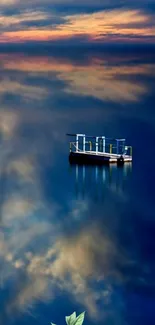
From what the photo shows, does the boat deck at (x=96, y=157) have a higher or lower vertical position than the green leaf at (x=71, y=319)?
higher

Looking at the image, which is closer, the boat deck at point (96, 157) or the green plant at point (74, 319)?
the green plant at point (74, 319)

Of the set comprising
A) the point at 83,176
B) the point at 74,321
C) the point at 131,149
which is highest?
the point at 131,149

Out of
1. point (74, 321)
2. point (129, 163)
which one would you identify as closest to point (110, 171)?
point (129, 163)

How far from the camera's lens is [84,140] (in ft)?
33.1

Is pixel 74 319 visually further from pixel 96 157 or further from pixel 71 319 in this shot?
pixel 96 157

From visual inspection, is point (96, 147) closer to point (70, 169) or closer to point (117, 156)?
point (117, 156)

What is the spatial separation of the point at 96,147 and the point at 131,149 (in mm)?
655

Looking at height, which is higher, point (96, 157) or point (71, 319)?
point (96, 157)

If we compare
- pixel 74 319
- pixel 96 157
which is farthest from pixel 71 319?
pixel 96 157

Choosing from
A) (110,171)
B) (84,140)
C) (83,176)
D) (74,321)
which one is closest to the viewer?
(74,321)

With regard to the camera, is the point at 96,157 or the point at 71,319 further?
the point at 96,157

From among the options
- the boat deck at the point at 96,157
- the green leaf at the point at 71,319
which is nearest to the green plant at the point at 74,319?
the green leaf at the point at 71,319

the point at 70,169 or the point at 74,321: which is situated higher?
the point at 70,169

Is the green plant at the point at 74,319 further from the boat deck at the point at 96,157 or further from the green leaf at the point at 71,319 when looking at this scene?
the boat deck at the point at 96,157
